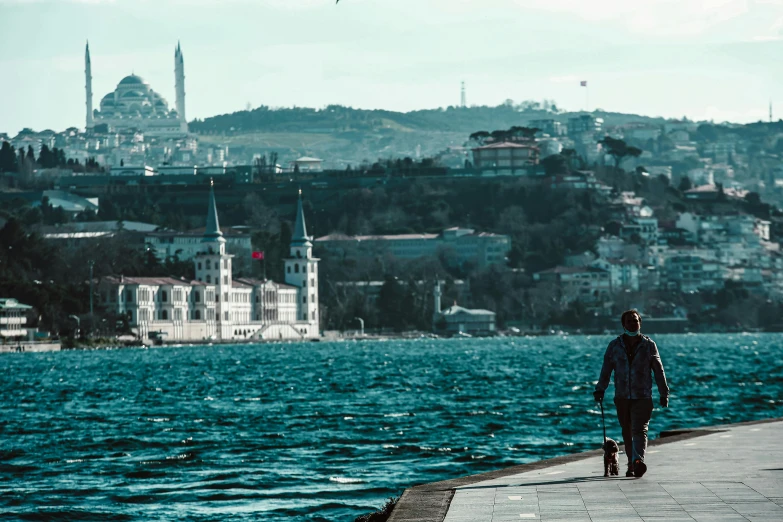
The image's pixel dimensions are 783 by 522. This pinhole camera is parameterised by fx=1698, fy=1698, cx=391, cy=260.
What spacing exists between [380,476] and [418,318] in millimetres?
149089

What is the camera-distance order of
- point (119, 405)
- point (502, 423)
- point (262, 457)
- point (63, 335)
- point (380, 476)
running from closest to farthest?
point (380, 476) < point (262, 457) < point (502, 423) < point (119, 405) < point (63, 335)

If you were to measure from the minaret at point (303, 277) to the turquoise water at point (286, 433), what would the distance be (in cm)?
10431

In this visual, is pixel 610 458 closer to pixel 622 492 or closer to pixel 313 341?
pixel 622 492

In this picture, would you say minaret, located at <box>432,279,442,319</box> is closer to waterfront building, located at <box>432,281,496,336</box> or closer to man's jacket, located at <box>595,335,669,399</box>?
waterfront building, located at <box>432,281,496,336</box>

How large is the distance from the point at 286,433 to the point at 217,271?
13340 centimetres

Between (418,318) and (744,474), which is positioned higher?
(744,474)

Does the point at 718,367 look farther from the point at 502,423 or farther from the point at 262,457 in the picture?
the point at 262,457

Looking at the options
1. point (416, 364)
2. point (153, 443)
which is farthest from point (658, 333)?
point (153, 443)

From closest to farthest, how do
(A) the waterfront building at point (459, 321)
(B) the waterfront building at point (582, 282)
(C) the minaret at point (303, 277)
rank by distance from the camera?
(C) the minaret at point (303, 277) < (A) the waterfront building at point (459, 321) < (B) the waterfront building at point (582, 282)

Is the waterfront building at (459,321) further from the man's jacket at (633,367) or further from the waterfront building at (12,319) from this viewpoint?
the man's jacket at (633,367)

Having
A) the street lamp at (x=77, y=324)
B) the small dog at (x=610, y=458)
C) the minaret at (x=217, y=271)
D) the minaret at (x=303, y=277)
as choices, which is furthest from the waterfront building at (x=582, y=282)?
the small dog at (x=610, y=458)

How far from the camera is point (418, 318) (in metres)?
171

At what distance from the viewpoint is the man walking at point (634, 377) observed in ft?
46.4

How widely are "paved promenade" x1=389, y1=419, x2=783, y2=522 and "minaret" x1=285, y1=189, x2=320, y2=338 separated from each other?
486 feet
